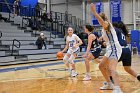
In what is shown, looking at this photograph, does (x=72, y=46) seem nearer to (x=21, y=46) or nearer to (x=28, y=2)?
(x=21, y=46)

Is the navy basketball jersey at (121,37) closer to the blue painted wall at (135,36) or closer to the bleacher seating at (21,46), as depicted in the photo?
the bleacher seating at (21,46)

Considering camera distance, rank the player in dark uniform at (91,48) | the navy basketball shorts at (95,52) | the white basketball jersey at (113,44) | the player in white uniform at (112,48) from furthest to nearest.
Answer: the navy basketball shorts at (95,52) < the player in dark uniform at (91,48) < the white basketball jersey at (113,44) < the player in white uniform at (112,48)

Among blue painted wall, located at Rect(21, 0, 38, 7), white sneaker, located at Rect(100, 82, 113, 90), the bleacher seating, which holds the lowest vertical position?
white sneaker, located at Rect(100, 82, 113, 90)

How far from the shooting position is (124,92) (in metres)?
6.49

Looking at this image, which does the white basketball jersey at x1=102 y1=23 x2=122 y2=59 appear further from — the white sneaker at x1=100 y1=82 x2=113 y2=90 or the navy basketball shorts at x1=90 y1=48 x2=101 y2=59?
the navy basketball shorts at x1=90 y1=48 x2=101 y2=59

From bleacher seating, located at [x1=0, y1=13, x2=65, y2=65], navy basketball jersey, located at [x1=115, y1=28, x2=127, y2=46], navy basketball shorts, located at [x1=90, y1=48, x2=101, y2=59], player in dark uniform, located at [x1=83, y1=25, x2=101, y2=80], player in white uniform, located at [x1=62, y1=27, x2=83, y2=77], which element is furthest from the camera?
bleacher seating, located at [x1=0, y1=13, x2=65, y2=65]

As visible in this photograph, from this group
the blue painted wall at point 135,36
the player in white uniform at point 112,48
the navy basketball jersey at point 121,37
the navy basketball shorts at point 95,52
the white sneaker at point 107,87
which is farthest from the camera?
the blue painted wall at point 135,36

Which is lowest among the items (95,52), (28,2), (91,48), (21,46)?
(21,46)

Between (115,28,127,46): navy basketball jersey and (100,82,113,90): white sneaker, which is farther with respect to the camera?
(100,82,113,90): white sneaker

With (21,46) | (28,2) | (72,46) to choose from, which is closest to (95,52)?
A: (72,46)

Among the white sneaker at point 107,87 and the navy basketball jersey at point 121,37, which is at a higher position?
the navy basketball jersey at point 121,37

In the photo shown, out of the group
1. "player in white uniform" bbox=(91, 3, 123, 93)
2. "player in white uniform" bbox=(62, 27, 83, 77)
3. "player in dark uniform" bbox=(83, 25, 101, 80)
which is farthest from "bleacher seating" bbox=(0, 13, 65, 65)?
"player in white uniform" bbox=(91, 3, 123, 93)

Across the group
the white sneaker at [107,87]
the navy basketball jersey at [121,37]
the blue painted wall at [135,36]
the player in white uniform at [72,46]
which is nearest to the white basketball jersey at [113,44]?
the navy basketball jersey at [121,37]

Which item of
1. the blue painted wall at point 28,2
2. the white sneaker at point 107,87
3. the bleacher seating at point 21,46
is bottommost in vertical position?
the white sneaker at point 107,87
